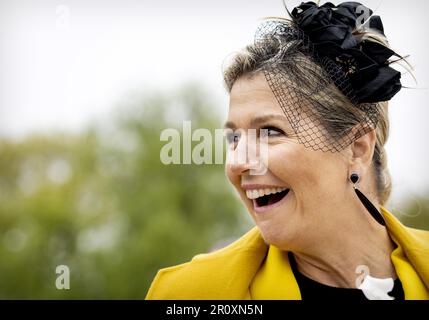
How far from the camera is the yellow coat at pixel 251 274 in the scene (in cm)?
326

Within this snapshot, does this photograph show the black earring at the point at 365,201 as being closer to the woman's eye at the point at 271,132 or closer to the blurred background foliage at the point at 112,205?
the woman's eye at the point at 271,132

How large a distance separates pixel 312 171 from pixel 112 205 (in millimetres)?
21487

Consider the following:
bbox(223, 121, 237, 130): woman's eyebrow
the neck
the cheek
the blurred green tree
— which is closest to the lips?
the cheek

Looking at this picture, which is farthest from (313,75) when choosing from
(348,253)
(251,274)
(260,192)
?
(251,274)

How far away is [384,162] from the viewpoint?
359 centimetres

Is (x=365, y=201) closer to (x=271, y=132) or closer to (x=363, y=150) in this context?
(x=363, y=150)

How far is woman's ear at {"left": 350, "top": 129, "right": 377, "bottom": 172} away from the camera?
10.9 feet

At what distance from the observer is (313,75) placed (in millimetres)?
3250

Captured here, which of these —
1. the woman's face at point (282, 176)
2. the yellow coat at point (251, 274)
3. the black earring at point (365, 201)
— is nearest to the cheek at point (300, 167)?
the woman's face at point (282, 176)

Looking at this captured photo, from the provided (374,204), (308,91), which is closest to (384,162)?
(374,204)

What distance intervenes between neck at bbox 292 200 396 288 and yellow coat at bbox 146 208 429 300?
0.31ft

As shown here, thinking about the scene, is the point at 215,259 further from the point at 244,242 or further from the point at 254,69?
the point at 254,69

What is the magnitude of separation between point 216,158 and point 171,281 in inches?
573

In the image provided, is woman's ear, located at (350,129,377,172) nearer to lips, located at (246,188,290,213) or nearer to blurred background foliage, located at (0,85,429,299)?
lips, located at (246,188,290,213)
